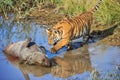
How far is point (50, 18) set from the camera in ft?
36.9

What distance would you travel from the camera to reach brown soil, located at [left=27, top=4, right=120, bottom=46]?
30.6 ft

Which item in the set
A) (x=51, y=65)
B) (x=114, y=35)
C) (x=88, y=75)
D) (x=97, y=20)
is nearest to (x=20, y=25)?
(x=97, y=20)

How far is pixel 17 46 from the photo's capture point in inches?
330

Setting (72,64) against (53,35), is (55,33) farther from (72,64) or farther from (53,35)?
(72,64)

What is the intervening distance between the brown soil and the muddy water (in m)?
0.50

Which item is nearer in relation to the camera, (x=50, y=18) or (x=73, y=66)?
(x=73, y=66)

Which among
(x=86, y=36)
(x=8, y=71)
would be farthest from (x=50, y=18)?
(x=8, y=71)

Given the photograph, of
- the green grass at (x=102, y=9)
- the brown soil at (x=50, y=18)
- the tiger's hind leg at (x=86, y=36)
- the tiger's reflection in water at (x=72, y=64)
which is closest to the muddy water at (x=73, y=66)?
the tiger's reflection in water at (x=72, y=64)

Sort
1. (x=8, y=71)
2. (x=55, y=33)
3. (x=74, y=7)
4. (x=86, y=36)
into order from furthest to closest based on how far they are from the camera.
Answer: (x=74, y=7) → (x=86, y=36) → (x=55, y=33) → (x=8, y=71)

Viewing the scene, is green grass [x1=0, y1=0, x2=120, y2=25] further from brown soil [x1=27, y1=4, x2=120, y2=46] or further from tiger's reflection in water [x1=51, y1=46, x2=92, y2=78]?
tiger's reflection in water [x1=51, y1=46, x2=92, y2=78]

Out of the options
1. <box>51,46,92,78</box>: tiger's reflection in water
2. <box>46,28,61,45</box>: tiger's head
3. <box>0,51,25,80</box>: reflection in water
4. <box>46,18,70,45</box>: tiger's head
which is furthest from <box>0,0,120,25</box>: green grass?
<box>0,51,25,80</box>: reflection in water

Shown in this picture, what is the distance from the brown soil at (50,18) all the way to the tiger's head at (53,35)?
3.64 ft

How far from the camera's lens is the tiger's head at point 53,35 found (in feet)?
27.8

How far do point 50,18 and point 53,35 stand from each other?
2794 millimetres
